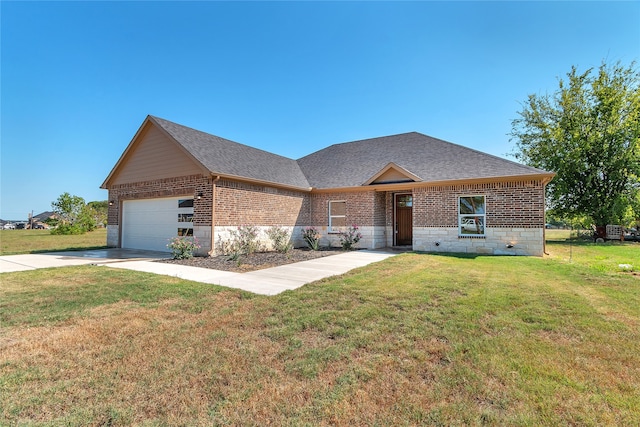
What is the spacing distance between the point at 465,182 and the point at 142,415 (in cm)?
1301

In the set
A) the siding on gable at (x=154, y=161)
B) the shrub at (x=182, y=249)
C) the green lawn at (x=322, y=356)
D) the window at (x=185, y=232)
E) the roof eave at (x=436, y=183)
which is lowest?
the green lawn at (x=322, y=356)

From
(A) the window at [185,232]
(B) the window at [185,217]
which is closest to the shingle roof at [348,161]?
(B) the window at [185,217]

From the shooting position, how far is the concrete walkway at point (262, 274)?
21.1ft

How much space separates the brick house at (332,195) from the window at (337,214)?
0.18 feet

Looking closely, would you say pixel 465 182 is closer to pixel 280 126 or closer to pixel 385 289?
pixel 385 289

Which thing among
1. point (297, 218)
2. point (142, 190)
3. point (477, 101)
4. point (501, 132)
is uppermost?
point (501, 132)

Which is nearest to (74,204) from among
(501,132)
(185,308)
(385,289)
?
(185,308)

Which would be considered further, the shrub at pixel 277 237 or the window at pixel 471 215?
the shrub at pixel 277 237

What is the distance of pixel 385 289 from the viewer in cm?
592

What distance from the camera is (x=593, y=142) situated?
20391mm

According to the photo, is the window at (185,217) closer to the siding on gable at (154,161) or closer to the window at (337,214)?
the siding on gable at (154,161)

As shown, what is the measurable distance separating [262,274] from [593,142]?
1005 inches

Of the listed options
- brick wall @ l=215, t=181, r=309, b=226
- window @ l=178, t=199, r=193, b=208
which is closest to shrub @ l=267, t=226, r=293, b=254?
brick wall @ l=215, t=181, r=309, b=226

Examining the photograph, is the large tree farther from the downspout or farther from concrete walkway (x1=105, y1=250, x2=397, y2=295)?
the downspout
